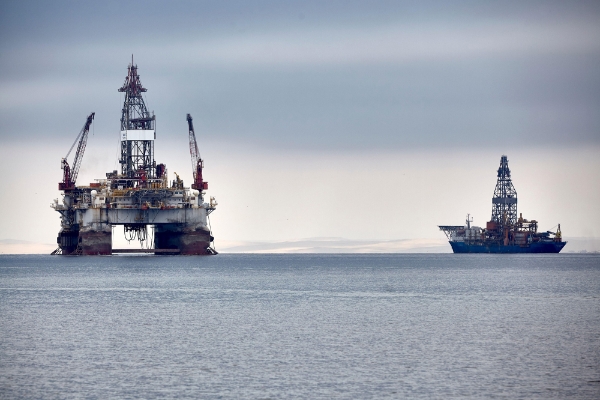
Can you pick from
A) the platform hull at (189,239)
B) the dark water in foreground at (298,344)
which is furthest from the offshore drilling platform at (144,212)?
the dark water in foreground at (298,344)

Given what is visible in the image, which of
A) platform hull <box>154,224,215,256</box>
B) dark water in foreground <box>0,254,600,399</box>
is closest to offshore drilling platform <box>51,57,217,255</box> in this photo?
platform hull <box>154,224,215,256</box>

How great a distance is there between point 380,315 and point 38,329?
25223 mm

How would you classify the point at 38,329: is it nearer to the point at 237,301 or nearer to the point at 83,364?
the point at 83,364

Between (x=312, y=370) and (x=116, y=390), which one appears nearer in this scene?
(x=116, y=390)

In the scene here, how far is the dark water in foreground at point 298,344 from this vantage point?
46906mm

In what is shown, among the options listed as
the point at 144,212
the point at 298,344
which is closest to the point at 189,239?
the point at 144,212

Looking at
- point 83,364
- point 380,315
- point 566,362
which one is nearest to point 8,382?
point 83,364

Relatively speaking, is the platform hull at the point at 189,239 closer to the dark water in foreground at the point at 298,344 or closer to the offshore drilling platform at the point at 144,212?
the offshore drilling platform at the point at 144,212

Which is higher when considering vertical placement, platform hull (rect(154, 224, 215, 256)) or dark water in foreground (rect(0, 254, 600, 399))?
platform hull (rect(154, 224, 215, 256))

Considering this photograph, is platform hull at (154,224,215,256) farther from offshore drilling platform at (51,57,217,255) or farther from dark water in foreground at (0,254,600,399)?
dark water in foreground at (0,254,600,399)

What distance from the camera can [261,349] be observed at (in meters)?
58.5

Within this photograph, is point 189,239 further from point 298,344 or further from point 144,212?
point 298,344

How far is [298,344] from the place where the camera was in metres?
60.6

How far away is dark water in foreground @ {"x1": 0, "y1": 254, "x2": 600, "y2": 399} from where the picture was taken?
46906 millimetres
